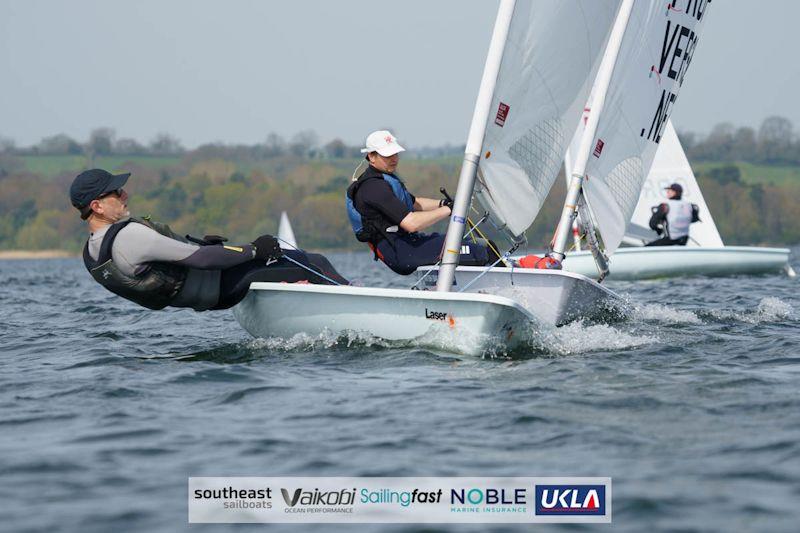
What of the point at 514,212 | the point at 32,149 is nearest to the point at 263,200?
the point at 32,149

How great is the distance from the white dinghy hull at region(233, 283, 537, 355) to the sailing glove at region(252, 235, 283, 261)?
238 mm

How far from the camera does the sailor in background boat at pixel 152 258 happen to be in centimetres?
707

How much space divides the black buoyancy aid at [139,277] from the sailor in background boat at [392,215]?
1.49m

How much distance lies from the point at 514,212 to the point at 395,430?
4.04 meters

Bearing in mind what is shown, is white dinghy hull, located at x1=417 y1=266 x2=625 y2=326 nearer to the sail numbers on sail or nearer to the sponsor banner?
the sail numbers on sail

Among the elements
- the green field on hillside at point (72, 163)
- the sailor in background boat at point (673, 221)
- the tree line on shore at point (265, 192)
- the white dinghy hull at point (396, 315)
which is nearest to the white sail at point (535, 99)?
the white dinghy hull at point (396, 315)

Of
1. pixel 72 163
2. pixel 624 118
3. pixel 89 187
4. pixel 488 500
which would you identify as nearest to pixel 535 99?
pixel 624 118

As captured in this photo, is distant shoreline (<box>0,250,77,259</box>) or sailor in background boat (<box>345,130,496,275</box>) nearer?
sailor in background boat (<box>345,130,496,275</box>)

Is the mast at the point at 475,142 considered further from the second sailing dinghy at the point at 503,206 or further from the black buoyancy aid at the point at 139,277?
the black buoyancy aid at the point at 139,277

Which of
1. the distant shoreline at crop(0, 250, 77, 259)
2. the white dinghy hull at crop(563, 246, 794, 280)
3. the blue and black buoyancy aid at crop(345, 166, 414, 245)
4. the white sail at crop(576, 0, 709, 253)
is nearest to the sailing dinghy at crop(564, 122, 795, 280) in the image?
the white dinghy hull at crop(563, 246, 794, 280)

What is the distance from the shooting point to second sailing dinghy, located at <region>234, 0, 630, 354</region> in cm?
700

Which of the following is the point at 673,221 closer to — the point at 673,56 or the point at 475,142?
the point at 673,56

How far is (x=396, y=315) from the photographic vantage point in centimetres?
717

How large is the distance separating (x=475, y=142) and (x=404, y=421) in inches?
117
